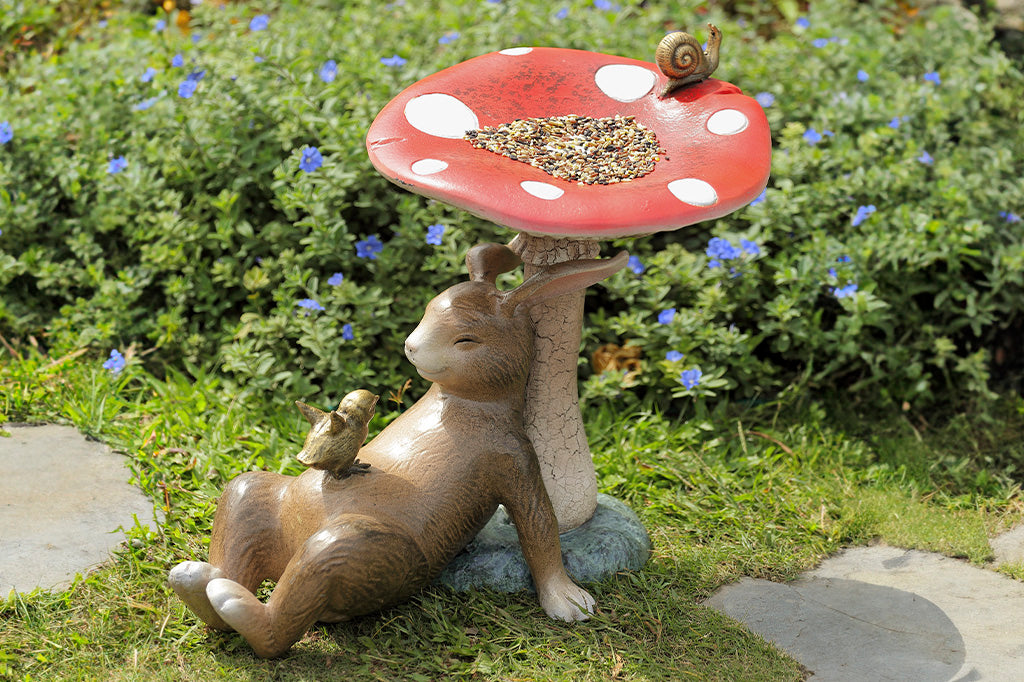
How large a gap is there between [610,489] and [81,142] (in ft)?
Answer: 8.76

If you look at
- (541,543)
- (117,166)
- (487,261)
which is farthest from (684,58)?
(117,166)

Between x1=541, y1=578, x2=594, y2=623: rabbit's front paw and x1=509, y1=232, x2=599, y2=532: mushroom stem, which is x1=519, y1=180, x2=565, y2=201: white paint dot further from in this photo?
x1=541, y1=578, x2=594, y2=623: rabbit's front paw

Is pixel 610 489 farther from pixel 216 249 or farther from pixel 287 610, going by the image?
pixel 216 249

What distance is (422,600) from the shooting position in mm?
2805

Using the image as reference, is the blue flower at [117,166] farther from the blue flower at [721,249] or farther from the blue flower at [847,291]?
the blue flower at [847,291]

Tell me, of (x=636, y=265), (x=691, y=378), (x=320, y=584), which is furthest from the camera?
(x=636, y=265)

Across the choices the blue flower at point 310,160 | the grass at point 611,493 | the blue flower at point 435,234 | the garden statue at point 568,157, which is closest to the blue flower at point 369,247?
the blue flower at point 435,234

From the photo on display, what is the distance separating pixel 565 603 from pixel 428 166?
3.89ft

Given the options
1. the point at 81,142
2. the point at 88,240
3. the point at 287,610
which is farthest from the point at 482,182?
the point at 81,142

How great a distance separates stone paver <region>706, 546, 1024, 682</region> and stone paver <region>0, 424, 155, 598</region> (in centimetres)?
176

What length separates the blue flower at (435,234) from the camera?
12.1 ft

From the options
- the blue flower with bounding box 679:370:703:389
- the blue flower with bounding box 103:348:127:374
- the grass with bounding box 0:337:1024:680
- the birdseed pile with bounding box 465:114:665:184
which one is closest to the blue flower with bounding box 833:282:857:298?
the grass with bounding box 0:337:1024:680

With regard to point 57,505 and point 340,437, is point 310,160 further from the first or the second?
point 340,437

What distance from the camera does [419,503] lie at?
103 inches
